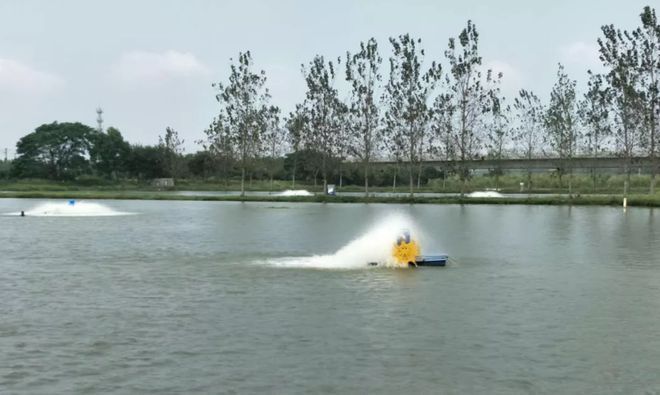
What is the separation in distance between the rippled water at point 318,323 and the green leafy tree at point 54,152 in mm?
115607

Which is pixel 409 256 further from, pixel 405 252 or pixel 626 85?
pixel 626 85

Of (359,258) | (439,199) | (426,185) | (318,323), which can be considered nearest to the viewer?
(318,323)

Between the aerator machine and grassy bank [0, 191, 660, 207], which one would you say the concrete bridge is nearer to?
grassy bank [0, 191, 660, 207]

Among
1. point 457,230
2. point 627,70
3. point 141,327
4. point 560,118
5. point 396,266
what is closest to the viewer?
point 141,327

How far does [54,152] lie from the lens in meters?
141

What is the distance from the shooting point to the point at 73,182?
410 feet

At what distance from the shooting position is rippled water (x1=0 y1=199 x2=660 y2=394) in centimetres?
1038

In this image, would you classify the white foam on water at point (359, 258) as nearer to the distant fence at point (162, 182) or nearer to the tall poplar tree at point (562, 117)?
the tall poplar tree at point (562, 117)

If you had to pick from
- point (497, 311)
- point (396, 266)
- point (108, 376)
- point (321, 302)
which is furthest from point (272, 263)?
point (108, 376)

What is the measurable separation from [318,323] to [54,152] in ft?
446

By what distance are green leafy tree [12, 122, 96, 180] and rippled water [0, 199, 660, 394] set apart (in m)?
116

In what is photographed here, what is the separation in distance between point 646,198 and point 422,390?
6758 cm

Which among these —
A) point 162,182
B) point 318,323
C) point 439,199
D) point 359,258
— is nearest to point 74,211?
point 439,199

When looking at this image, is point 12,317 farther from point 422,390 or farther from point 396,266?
point 396,266
